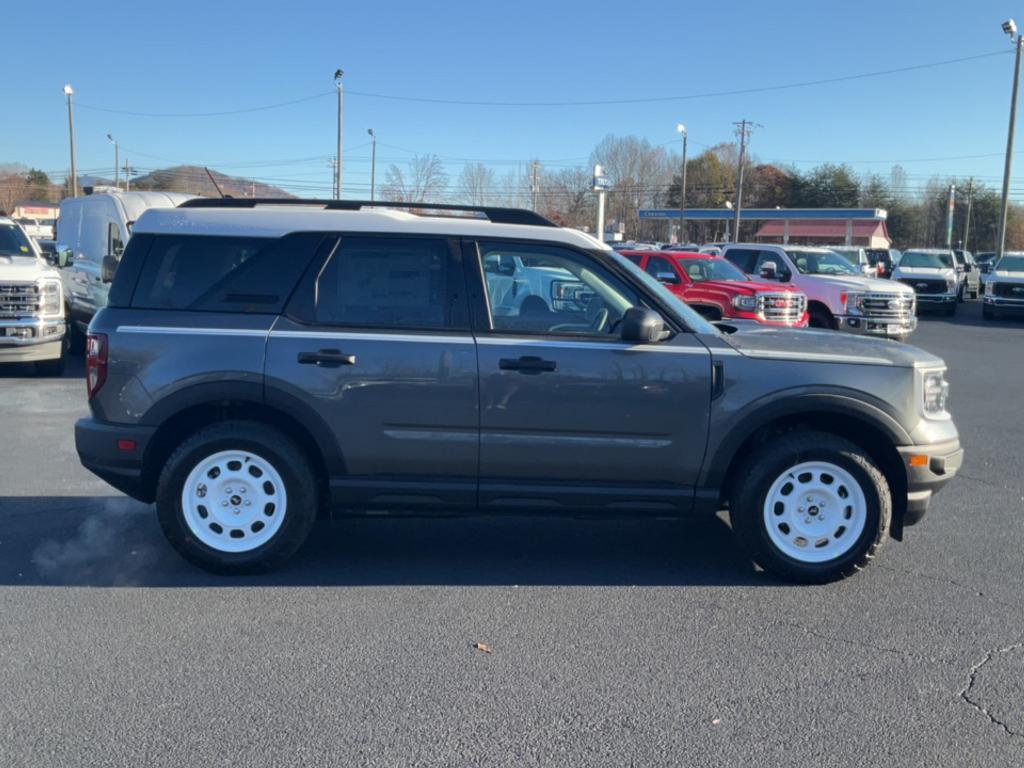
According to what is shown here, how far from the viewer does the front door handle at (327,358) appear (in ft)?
16.1

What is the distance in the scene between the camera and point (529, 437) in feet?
16.2

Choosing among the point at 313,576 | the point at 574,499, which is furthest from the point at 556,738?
the point at 313,576

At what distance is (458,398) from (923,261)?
90.8 ft

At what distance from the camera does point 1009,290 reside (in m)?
26.0

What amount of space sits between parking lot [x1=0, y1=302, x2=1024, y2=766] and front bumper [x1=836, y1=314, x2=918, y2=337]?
10.9m

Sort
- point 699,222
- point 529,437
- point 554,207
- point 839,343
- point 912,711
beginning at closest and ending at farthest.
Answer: point 912,711 → point 529,437 → point 839,343 → point 554,207 → point 699,222

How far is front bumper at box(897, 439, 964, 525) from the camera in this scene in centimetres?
498

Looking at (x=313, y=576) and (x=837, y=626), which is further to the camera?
(x=313, y=576)

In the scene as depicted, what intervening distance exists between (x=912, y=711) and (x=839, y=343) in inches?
90.7

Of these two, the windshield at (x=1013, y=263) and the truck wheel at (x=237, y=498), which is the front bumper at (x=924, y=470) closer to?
the truck wheel at (x=237, y=498)

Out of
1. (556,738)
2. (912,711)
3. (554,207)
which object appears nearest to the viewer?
(556,738)

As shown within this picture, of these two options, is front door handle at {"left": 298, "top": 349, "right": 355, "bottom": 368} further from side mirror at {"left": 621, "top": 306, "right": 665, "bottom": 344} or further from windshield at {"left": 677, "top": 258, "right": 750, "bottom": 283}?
windshield at {"left": 677, "top": 258, "right": 750, "bottom": 283}

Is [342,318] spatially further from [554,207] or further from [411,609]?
[554,207]

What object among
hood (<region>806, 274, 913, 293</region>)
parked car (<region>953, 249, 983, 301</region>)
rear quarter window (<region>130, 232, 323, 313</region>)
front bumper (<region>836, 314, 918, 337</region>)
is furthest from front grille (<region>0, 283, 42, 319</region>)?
parked car (<region>953, 249, 983, 301</region>)
